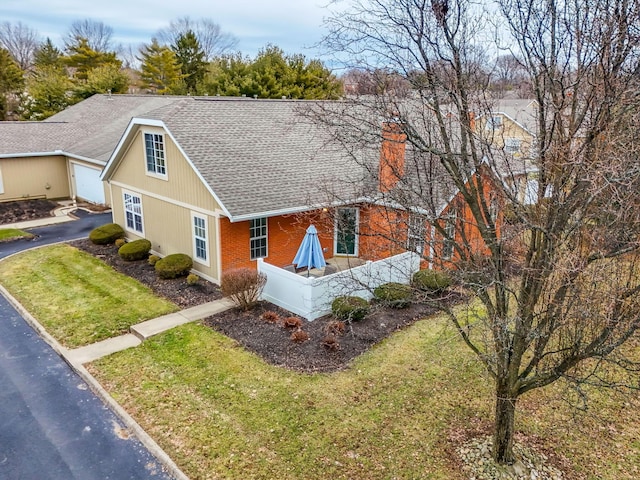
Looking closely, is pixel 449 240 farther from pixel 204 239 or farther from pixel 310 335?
pixel 204 239

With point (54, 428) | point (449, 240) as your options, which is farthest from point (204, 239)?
point (449, 240)

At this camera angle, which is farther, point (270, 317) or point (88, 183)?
point (88, 183)

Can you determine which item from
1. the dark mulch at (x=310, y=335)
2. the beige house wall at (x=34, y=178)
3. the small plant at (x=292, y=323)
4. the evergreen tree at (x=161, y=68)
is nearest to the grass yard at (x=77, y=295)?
the dark mulch at (x=310, y=335)

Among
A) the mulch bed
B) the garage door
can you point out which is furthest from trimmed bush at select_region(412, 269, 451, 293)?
the garage door

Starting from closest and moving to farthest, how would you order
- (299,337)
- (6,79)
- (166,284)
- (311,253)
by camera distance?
(299,337) < (311,253) < (166,284) < (6,79)

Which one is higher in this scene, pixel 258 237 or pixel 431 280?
pixel 258 237

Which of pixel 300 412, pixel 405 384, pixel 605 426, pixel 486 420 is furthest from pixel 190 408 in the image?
pixel 605 426

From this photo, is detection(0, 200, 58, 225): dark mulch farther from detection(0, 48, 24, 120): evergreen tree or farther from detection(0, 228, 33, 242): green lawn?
detection(0, 48, 24, 120): evergreen tree

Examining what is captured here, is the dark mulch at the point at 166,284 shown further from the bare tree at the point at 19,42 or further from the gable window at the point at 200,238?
the bare tree at the point at 19,42
